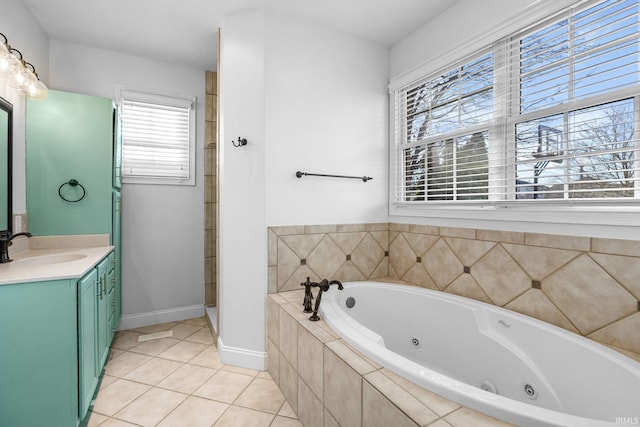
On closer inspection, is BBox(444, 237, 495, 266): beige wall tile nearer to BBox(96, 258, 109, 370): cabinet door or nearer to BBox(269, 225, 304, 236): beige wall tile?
BBox(269, 225, 304, 236): beige wall tile

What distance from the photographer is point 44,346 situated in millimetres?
1398

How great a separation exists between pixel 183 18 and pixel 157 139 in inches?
45.3

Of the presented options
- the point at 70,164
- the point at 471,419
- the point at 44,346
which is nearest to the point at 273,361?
the point at 44,346

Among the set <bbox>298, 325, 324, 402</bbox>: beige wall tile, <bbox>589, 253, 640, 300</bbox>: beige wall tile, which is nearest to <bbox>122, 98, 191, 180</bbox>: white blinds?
<bbox>298, 325, 324, 402</bbox>: beige wall tile

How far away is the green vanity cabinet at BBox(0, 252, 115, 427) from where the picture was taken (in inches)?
53.1

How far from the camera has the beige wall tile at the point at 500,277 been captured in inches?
69.5

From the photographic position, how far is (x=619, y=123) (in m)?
1.42

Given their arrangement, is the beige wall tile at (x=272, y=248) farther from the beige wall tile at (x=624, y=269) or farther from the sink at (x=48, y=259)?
the beige wall tile at (x=624, y=269)

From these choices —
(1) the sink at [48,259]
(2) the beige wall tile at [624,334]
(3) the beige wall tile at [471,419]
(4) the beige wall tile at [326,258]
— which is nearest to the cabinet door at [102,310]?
(1) the sink at [48,259]

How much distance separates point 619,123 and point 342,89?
5.69ft

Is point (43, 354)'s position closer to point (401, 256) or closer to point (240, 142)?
point (240, 142)

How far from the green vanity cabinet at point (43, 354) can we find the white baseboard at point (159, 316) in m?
1.44

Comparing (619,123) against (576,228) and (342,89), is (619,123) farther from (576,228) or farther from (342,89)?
(342,89)

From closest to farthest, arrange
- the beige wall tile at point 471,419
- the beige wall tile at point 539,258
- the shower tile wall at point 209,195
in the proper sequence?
the beige wall tile at point 471,419 < the beige wall tile at point 539,258 < the shower tile wall at point 209,195
